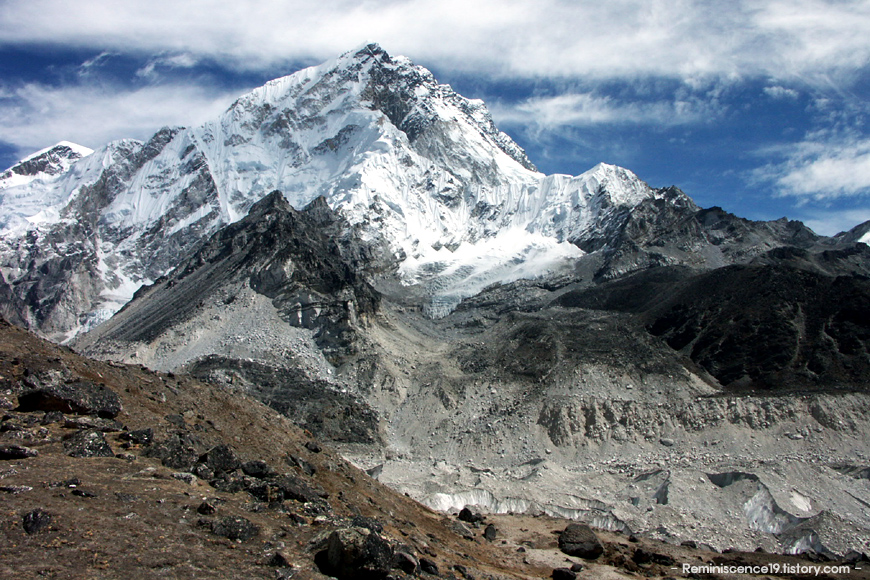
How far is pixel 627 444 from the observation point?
6644cm

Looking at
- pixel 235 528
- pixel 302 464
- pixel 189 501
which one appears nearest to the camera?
pixel 235 528

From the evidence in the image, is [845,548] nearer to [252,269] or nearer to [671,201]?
[252,269]

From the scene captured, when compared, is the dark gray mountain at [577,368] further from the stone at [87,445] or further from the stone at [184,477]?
the stone at [87,445]

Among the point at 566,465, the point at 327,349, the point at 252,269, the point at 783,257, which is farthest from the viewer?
the point at 783,257

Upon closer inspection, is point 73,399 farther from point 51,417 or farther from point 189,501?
point 189,501

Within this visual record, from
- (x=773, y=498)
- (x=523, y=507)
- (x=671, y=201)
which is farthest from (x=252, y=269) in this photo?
(x=671, y=201)

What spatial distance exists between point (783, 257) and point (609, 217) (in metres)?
57.1

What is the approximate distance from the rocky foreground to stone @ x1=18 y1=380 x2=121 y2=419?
38 millimetres

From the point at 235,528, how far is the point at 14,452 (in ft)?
17.8

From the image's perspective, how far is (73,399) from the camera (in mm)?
17422

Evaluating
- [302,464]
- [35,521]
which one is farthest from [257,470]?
[35,521]

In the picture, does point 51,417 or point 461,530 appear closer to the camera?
point 51,417

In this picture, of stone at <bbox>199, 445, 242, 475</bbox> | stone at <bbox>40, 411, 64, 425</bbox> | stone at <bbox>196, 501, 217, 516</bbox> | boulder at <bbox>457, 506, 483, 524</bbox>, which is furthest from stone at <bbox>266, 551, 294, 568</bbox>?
boulder at <bbox>457, 506, 483, 524</bbox>

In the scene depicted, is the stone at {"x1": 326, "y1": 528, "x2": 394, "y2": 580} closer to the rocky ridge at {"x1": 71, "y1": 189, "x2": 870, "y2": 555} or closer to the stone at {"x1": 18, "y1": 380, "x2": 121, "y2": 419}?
the stone at {"x1": 18, "y1": 380, "x2": 121, "y2": 419}
